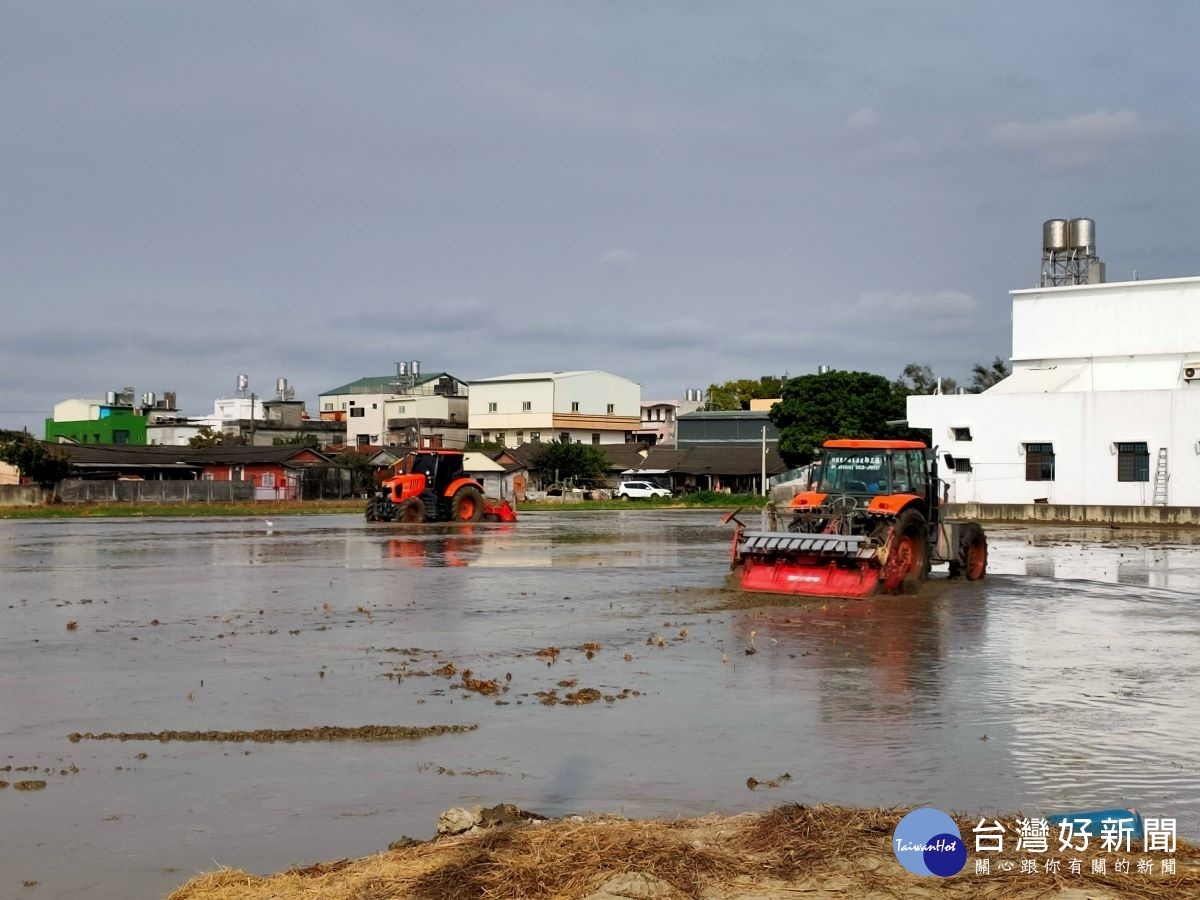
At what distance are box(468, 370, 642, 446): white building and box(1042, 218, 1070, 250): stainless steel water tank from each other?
168 feet

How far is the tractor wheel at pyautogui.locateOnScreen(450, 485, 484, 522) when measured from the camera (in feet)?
137

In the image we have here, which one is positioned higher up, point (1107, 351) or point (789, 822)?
point (1107, 351)

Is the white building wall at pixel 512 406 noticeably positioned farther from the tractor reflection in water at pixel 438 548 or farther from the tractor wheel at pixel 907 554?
the tractor wheel at pixel 907 554

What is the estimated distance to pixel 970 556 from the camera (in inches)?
823

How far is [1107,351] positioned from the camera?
5519cm

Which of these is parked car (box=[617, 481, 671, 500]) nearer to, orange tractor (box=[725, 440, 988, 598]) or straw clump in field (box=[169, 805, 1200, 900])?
orange tractor (box=[725, 440, 988, 598])

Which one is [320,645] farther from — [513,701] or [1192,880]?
[1192,880]

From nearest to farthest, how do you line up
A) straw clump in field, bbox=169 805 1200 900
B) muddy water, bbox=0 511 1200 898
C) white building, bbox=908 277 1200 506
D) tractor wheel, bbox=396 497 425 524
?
1. straw clump in field, bbox=169 805 1200 900
2. muddy water, bbox=0 511 1200 898
3. tractor wheel, bbox=396 497 425 524
4. white building, bbox=908 277 1200 506

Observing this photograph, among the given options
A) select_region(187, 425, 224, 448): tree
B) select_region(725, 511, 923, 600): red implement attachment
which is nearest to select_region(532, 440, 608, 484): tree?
select_region(187, 425, 224, 448): tree

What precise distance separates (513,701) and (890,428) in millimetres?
70236

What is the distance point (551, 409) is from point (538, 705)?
325 ft

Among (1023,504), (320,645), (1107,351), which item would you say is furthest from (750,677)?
(1107,351)

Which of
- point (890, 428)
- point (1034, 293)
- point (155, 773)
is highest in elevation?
point (1034, 293)

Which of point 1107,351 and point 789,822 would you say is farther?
point 1107,351
